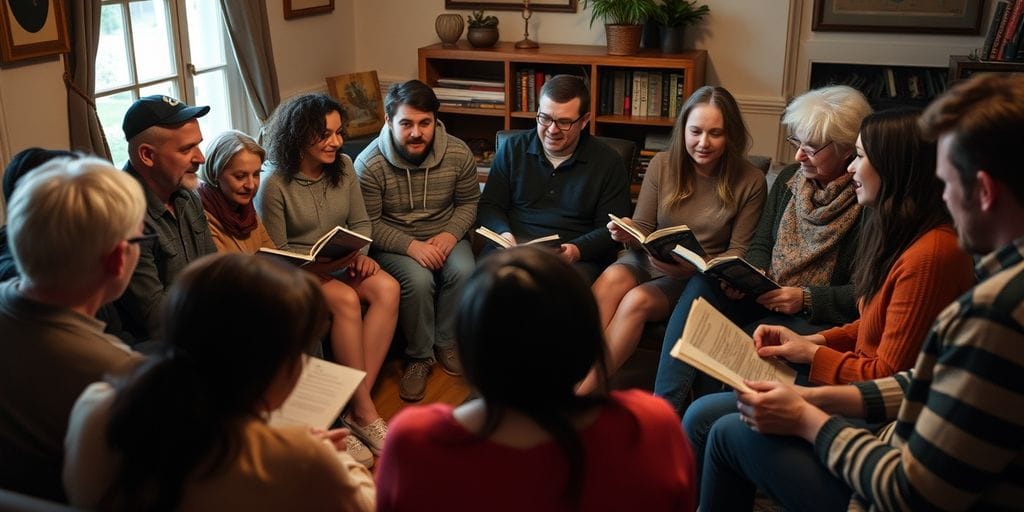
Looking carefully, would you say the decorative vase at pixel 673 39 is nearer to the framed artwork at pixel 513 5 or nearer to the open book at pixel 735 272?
the framed artwork at pixel 513 5

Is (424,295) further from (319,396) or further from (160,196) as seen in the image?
(319,396)

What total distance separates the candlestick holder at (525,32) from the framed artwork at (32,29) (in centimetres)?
217

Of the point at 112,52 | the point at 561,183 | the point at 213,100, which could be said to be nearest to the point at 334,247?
the point at 561,183

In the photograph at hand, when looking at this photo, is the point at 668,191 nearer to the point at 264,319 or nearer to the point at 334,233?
the point at 334,233

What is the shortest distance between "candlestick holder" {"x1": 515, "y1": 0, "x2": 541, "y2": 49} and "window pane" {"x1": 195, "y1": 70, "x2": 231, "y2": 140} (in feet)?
4.68

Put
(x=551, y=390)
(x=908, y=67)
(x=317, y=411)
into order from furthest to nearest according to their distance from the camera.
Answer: (x=908, y=67)
(x=317, y=411)
(x=551, y=390)

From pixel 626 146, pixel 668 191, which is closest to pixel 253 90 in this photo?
pixel 626 146

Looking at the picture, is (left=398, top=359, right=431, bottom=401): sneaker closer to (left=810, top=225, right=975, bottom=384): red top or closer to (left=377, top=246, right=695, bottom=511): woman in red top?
(left=810, top=225, right=975, bottom=384): red top

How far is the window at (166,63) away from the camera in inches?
124

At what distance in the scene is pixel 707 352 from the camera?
180 centimetres

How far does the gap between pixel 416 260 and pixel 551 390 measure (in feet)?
6.67

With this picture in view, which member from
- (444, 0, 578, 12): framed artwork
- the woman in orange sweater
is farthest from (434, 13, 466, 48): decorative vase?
the woman in orange sweater

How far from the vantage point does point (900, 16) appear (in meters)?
4.12

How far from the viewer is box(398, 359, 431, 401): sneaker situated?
3010 mm
